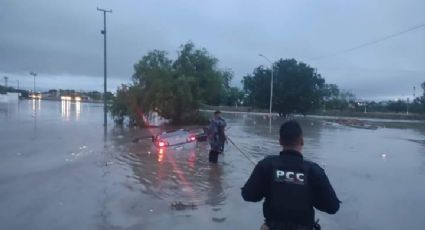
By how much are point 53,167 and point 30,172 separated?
1.00 meters

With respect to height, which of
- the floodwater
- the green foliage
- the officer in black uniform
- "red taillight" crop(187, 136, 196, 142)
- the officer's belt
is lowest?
the floodwater

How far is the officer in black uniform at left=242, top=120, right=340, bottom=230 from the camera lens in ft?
11.5

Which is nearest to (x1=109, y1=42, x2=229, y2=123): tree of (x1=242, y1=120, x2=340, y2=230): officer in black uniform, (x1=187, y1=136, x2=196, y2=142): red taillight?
(x1=187, y1=136, x2=196, y2=142): red taillight

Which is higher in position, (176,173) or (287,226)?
(287,226)

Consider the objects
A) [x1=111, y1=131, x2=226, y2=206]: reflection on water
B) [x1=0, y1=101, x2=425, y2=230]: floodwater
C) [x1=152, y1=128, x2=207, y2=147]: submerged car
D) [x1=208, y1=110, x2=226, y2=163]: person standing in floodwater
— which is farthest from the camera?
[x1=152, y1=128, x2=207, y2=147]: submerged car

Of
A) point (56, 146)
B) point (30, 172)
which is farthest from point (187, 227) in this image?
point (56, 146)

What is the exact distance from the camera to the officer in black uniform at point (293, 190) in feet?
11.5

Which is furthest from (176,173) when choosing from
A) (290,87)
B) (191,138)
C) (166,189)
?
(290,87)

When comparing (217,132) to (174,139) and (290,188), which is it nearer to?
(174,139)

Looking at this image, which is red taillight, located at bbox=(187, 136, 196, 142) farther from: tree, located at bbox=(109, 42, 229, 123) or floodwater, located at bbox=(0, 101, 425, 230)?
tree, located at bbox=(109, 42, 229, 123)

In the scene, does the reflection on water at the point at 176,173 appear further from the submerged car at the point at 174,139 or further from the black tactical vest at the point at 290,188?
the black tactical vest at the point at 290,188

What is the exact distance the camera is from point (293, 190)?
351 centimetres

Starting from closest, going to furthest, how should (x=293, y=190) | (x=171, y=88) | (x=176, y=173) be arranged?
(x=293, y=190), (x=176, y=173), (x=171, y=88)

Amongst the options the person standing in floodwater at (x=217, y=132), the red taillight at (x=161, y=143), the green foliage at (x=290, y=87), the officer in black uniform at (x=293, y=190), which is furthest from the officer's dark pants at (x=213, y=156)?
the green foliage at (x=290, y=87)
